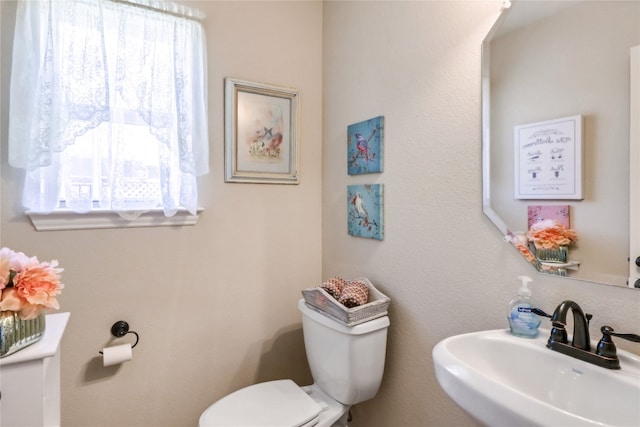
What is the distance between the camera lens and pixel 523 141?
1.05 metres

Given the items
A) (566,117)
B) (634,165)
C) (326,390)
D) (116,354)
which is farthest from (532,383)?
(116,354)

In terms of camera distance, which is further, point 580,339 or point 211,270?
point 211,270

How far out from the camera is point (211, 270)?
1698 mm

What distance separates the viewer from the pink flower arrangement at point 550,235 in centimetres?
95

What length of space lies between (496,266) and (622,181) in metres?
0.41

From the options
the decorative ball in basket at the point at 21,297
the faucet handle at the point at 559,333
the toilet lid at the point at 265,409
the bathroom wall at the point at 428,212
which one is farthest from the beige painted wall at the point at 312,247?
the decorative ball in basket at the point at 21,297

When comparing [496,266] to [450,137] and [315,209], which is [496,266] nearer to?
[450,137]

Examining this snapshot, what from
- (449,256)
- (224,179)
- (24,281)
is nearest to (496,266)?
(449,256)

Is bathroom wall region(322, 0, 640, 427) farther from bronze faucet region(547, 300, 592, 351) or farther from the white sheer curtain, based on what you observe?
the white sheer curtain

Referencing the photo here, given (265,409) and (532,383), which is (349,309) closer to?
(265,409)

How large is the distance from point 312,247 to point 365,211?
479mm

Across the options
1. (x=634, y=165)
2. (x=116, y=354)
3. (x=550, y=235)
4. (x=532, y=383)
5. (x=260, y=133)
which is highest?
(x=260, y=133)

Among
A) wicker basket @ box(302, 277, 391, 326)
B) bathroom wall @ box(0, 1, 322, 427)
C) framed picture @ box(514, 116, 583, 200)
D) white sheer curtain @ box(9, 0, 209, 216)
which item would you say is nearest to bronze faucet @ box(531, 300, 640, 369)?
framed picture @ box(514, 116, 583, 200)

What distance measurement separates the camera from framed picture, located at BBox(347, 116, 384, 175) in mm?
1546
